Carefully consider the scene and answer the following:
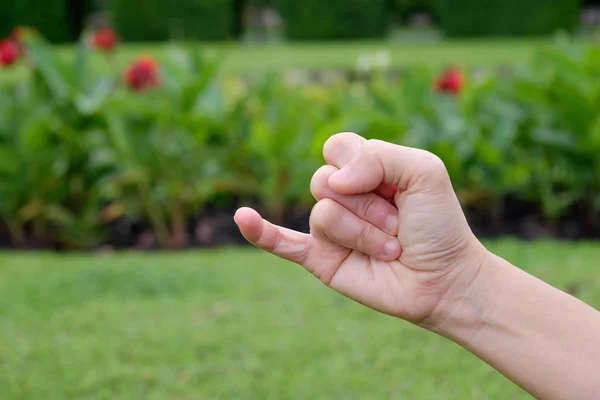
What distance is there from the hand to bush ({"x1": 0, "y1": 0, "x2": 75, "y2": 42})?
15900mm

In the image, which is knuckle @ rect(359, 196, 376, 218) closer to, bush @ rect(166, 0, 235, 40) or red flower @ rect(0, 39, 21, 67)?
red flower @ rect(0, 39, 21, 67)

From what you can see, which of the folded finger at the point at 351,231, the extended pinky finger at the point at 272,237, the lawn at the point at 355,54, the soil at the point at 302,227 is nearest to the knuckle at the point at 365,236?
the folded finger at the point at 351,231

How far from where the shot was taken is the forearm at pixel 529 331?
1.20 metres

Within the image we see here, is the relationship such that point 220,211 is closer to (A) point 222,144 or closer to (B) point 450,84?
(A) point 222,144

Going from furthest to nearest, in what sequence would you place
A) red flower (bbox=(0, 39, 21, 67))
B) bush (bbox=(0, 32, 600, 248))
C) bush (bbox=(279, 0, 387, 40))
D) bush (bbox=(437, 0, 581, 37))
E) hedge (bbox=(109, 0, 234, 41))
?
hedge (bbox=(109, 0, 234, 41)), bush (bbox=(279, 0, 387, 40)), bush (bbox=(437, 0, 581, 37)), red flower (bbox=(0, 39, 21, 67)), bush (bbox=(0, 32, 600, 248))

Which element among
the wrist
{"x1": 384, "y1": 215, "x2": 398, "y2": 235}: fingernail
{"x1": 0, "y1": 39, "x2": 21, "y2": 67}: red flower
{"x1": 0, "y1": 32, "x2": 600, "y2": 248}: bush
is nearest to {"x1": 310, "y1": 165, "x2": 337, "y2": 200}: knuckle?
{"x1": 384, "y1": 215, "x2": 398, "y2": 235}: fingernail

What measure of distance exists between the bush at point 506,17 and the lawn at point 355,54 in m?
0.75

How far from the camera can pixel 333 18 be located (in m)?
16.0

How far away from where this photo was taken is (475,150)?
11.5 feet

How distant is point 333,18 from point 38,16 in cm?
620

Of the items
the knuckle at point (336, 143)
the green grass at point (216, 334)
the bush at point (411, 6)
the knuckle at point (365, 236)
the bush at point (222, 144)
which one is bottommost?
the bush at point (411, 6)

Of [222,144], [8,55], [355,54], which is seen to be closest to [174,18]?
[355,54]

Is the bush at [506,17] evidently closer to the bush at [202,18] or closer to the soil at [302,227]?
the bush at [202,18]

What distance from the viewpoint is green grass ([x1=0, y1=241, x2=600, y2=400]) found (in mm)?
2293
